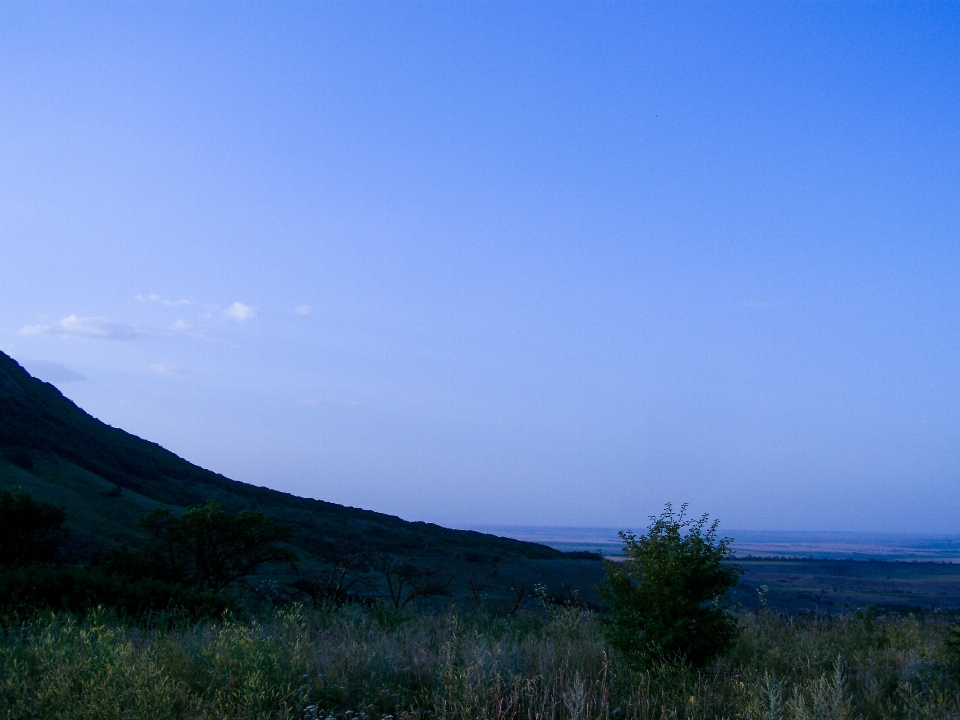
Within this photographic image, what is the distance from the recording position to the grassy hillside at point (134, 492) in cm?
3300

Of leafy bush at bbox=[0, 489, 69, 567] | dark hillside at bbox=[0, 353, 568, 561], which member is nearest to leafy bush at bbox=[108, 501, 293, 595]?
leafy bush at bbox=[0, 489, 69, 567]

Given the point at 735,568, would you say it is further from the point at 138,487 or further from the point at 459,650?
the point at 138,487

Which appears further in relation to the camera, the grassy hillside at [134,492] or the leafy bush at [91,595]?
the grassy hillside at [134,492]

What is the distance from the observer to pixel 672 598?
25.9 feet

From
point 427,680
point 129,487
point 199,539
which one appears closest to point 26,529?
point 199,539

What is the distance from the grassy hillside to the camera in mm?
33000

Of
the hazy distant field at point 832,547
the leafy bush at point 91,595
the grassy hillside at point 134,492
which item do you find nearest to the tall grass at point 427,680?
the leafy bush at point 91,595

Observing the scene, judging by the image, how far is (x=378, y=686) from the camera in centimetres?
648

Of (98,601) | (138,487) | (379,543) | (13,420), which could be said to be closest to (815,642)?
(98,601)

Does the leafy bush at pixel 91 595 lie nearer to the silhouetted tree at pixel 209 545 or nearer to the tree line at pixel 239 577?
the tree line at pixel 239 577

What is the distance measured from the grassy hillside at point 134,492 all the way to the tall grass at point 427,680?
21.5 m

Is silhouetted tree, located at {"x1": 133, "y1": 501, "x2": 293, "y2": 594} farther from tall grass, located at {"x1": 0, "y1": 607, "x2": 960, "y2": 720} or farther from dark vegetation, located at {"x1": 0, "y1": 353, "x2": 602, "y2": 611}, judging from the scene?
tall grass, located at {"x1": 0, "y1": 607, "x2": 960, "y2": 720}

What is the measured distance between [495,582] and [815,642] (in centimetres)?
2295

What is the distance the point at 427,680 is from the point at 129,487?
128 feet
